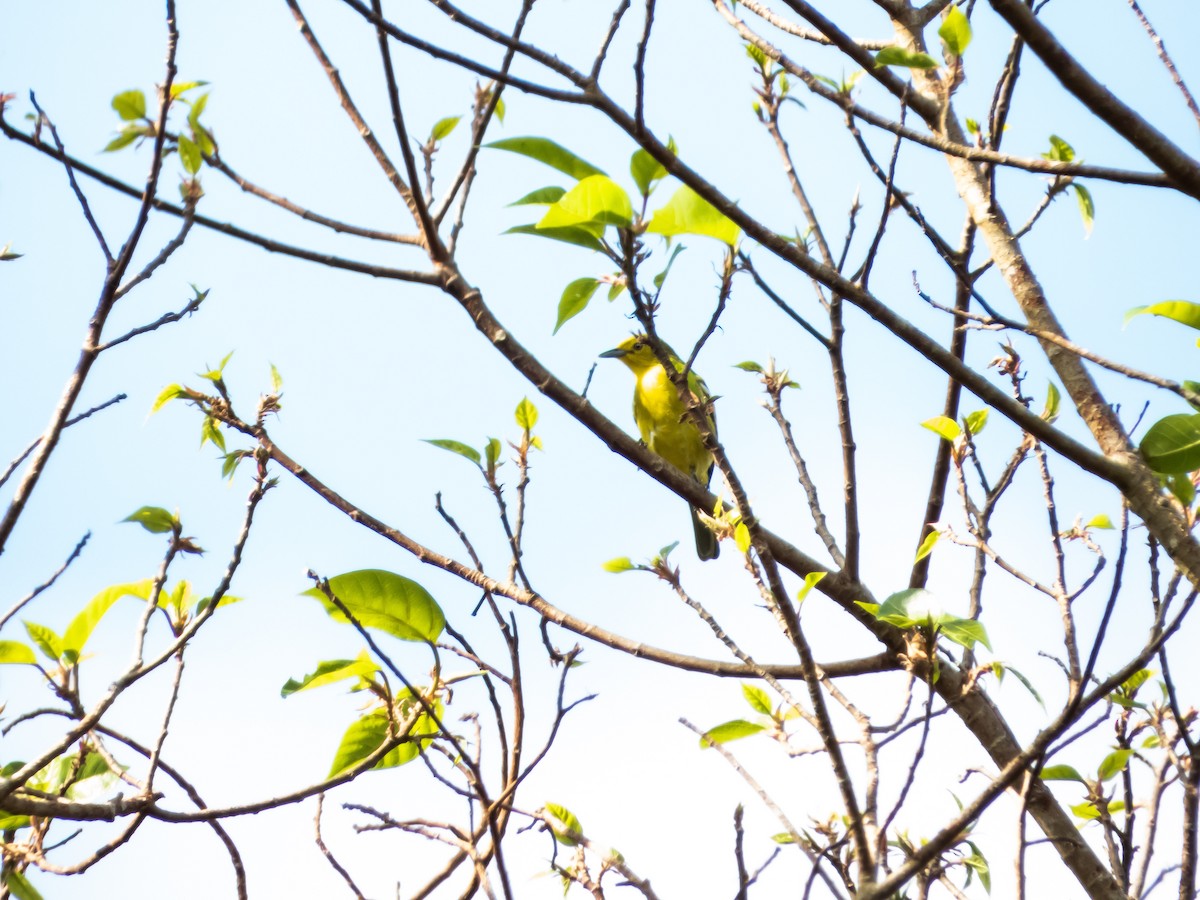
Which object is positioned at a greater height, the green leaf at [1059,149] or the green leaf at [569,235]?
the green leaf at [1059,149]

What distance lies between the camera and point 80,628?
2.87 m

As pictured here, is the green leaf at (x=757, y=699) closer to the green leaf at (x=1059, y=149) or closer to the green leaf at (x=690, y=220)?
the green leaf at (x=690, y=220)

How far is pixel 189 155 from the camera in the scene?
259 cm

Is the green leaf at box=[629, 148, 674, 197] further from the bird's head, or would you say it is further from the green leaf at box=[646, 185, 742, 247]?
the bird's head

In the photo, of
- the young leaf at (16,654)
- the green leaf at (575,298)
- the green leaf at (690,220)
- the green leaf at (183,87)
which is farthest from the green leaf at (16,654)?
the green leaf at (690,220)

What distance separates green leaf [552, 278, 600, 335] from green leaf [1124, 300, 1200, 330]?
1199 millimetres

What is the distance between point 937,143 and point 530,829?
5.62 feet

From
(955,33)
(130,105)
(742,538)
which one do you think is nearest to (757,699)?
(742,538)

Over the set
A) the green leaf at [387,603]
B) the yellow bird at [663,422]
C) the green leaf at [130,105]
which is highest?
the yellow bird at [663,422]

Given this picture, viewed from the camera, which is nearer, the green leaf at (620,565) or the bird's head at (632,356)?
the green leaf at (620,565)

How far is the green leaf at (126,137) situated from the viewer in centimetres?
251

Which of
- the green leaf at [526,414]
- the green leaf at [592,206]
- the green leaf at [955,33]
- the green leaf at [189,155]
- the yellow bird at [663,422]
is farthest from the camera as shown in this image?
the yellow bird at [663,422]

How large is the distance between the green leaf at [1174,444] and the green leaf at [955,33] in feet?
3.00

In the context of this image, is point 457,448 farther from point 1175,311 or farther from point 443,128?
point 1175,311
